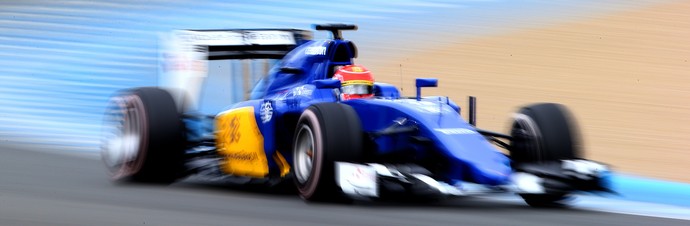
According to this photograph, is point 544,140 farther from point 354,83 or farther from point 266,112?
point 266,112

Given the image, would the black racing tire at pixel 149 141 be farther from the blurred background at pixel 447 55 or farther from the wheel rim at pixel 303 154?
the blurred background at pixel 447 55

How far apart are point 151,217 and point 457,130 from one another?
2203 millimetres

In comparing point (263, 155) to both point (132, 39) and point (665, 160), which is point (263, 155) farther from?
point (132, 39)

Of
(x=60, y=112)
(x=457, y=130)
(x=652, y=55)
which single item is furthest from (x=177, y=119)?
(x=652, y=55)

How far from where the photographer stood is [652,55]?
1752 centimetres

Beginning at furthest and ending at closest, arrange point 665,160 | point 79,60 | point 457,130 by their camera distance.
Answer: point 79,60 < point 665,160 < point 457,130

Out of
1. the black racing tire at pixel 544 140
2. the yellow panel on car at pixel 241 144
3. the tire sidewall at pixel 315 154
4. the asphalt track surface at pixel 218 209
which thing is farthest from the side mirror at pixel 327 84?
the black racing tire at pixel 544 140

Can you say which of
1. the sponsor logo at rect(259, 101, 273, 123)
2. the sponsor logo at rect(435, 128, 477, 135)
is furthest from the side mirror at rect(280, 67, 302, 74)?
the sponsor logo at rect(435, 128, 477, 135)

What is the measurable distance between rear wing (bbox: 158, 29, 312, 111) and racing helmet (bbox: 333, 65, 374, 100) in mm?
1852

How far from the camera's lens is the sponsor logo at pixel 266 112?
10.4 m

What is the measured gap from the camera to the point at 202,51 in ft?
39.2

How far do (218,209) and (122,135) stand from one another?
2.59 m

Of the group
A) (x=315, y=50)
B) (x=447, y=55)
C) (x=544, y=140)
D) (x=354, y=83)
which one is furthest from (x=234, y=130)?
(x=447, y=55)

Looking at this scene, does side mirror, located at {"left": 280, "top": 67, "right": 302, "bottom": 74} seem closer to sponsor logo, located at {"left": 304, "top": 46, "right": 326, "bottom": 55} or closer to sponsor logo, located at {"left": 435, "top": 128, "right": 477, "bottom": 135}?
sponsor logo, located at {"left": 304, "top": 46, "right": 326, "bottom": 55}
